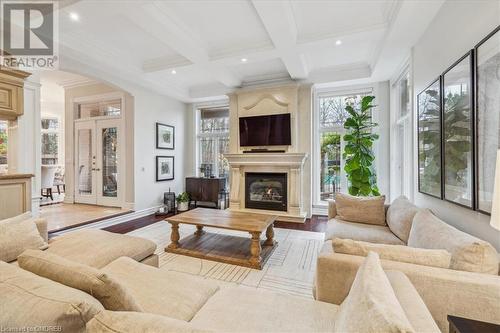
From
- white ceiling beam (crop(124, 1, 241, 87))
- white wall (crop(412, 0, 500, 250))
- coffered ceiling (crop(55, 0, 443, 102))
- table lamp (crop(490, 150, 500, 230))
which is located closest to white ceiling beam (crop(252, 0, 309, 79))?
coffered ceiling (crop(55, 0, 443, 102))

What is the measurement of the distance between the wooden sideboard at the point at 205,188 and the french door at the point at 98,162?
1648 millimetres

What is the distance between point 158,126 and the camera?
223 inches

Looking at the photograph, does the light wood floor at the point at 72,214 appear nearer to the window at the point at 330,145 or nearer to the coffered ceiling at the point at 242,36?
the coffered ceiling at the point at 242,36

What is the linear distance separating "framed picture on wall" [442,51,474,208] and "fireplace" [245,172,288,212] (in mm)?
3048

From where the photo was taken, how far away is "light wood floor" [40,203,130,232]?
413cm

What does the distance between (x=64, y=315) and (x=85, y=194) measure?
6.11 meters

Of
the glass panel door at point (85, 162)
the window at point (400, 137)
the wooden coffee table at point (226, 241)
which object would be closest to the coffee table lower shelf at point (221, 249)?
the wooden coffee table at point (226, 241)

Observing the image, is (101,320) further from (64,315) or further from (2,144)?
(2,144)

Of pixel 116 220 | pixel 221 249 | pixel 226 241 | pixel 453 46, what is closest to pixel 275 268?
pixel 221 249

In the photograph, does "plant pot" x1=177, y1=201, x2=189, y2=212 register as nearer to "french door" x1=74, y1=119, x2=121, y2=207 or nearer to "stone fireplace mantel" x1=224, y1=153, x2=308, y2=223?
"stone fireplace mantel" x1=224, y1=153, x2=308, y2=223

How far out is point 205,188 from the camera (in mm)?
5953

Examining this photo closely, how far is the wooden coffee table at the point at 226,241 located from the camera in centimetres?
281

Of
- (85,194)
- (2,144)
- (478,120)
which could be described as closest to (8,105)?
(2,144)

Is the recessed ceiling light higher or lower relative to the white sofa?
higher
